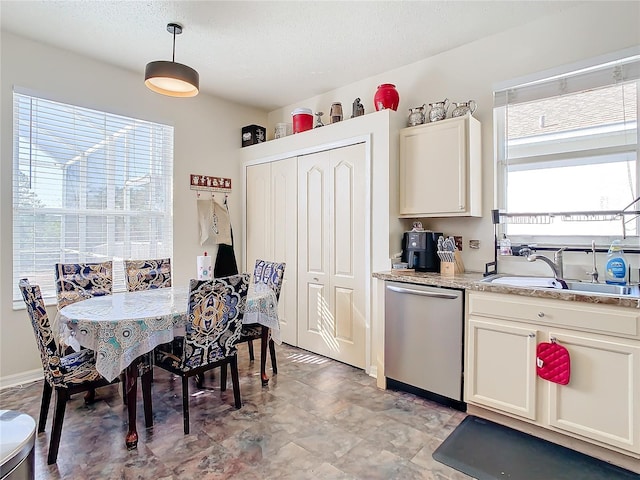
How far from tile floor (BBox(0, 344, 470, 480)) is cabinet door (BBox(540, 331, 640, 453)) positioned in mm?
659

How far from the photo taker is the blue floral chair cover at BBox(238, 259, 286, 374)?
9.78 feet

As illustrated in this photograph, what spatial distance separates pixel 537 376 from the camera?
208 centimetres

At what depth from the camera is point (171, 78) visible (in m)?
2.40

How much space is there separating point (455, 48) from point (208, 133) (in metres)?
2.79

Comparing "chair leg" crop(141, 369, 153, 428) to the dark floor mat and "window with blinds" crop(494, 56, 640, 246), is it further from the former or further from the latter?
"window with blinds" crop(494, 56, 640, 246)

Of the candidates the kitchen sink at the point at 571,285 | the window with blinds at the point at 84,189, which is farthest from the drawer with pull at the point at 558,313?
the window with blinds at the point at 84,189

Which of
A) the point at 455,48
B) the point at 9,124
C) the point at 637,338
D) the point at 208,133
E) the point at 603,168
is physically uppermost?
the point at 455,48

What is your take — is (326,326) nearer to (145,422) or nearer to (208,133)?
(145,422)

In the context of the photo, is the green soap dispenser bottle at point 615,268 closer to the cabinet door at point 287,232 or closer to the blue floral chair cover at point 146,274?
the cabinet door at point 287,232

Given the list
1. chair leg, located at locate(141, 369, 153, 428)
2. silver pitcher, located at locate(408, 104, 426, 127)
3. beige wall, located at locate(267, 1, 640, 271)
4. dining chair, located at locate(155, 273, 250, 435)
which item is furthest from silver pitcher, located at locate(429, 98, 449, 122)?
chair leg, located at locate(141, 369, 153, 428)

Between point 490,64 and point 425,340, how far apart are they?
2303 millimetres

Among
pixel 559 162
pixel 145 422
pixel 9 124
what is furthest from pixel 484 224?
pixel 9 124

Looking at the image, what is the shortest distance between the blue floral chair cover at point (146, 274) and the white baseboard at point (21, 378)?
106 cm

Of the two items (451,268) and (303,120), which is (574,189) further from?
(303,120)
